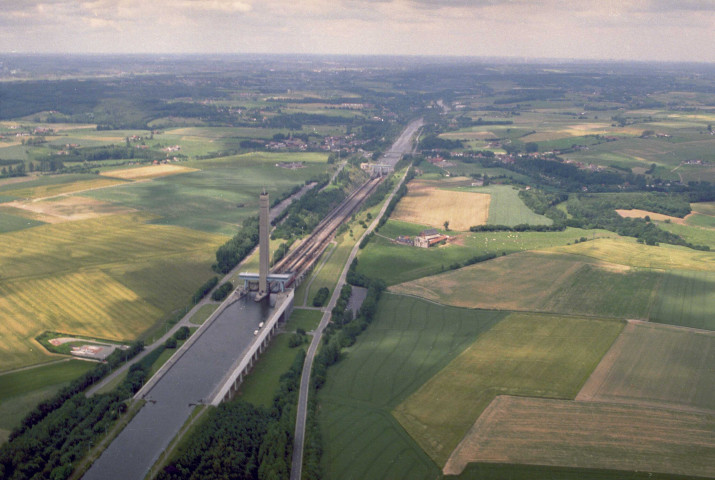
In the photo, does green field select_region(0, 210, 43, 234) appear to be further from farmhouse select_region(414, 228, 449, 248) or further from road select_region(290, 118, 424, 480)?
farmhouse select_region(414, 228, 449, 248)

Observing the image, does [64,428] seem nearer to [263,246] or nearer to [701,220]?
[263,246]

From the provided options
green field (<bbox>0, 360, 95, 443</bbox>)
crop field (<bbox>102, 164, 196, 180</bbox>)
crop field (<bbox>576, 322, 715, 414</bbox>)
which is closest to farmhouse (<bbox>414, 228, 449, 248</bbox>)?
crop field (<bbox>576, 322, 715, 414</bbox>)

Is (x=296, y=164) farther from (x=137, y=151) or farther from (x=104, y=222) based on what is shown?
(x=104, y=222)

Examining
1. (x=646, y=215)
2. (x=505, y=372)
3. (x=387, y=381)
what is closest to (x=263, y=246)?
(x=387, y=381)

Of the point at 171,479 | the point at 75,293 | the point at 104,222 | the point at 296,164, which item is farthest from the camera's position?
the point at 296,164

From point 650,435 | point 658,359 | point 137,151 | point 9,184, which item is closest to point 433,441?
point 650,435

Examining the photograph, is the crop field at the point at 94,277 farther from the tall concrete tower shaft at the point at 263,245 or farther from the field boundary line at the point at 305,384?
the field boundary line at the point at 305,384

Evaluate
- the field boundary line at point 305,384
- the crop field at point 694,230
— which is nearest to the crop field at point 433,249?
the field boundary line at point 305,384
